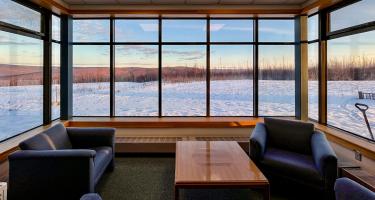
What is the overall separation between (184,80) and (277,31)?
211 cm

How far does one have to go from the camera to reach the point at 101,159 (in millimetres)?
3197

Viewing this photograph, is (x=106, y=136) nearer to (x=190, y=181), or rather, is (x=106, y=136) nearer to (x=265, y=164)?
(x=190, y=181)

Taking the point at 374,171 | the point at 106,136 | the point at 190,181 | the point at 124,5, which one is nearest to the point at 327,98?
the point at 374,171

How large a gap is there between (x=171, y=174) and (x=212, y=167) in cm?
113

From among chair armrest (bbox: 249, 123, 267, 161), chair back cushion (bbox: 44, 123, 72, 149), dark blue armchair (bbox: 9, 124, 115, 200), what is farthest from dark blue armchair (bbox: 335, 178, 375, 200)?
chair back cushion (bbox: 44, 123, 72, 149)

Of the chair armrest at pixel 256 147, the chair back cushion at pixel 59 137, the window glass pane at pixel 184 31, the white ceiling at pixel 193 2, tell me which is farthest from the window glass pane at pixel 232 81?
the chair back cushion at pixel 59 137

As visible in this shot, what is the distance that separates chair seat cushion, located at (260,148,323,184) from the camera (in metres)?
2.90

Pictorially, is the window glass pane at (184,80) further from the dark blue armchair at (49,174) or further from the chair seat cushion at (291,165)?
the dark blue armchair at (49,174)

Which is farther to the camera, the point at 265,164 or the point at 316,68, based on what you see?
the point at 316,68

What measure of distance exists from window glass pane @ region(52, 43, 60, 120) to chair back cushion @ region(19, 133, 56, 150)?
1968 millimetres

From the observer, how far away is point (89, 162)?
2.63 meters

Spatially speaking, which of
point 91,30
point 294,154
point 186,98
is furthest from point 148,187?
point 91,30

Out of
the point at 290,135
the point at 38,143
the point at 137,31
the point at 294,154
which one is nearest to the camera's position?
the point at 38,143

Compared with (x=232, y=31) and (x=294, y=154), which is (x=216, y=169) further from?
(x=232, y=31)
